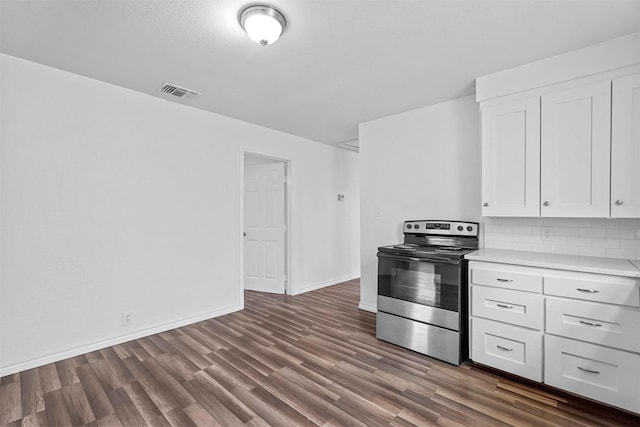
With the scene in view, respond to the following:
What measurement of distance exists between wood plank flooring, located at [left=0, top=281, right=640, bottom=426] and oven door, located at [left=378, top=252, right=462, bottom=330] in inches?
14.0

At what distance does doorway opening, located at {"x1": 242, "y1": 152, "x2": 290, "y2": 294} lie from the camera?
4.66m

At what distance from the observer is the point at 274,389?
7.02ft

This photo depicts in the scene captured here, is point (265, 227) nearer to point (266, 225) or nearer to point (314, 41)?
point (266, 225)

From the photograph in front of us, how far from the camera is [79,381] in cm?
224

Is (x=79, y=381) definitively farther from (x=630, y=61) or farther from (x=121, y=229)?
(x=630, y=61)

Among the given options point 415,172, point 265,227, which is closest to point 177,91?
point 265,227

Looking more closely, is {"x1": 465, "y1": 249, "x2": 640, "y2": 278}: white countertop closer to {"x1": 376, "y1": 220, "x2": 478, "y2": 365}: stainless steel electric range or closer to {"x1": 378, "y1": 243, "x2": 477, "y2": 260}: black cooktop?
{"x1": 378, "y1": 243, "x2": 477, "y2": 260}: black cooktop

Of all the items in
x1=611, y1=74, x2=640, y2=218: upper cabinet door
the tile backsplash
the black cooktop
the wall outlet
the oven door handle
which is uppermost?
x1=611, y1=74, x2=640, y2=218: upper cabinet door

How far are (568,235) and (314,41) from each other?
100 inches

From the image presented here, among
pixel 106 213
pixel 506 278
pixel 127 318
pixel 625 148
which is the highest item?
pixel 625 148

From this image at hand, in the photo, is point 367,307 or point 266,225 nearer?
point 367,307

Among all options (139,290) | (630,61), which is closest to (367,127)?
(630,61)

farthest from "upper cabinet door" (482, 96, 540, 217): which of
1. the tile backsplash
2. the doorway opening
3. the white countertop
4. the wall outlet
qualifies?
the wall outlet

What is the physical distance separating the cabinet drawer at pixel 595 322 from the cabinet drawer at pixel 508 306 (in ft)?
0.25
